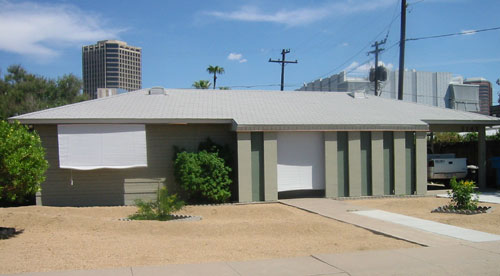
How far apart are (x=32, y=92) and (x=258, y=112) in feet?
101

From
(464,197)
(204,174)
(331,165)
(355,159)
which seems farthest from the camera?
(355,159)

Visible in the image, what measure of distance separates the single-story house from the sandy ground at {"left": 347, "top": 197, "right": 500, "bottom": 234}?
1229 mm

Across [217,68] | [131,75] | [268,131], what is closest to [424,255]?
[268,131]

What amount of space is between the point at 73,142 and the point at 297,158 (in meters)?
7.76

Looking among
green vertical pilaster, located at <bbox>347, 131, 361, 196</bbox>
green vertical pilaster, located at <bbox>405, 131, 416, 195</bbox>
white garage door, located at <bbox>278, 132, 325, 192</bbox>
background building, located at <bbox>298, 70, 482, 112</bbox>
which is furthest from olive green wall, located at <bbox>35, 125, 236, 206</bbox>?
background building, located at <bbox>298, 70, 482, 112</bbox>

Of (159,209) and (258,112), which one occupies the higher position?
(258,112)

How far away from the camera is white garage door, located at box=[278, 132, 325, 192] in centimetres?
1672

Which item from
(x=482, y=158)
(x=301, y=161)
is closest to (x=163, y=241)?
(x=301, y=161)

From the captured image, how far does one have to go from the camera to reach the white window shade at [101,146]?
1481cm

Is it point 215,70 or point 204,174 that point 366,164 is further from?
point 215,70

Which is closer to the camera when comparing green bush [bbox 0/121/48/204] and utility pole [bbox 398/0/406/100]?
green bush [bbox 0/121/48/204]

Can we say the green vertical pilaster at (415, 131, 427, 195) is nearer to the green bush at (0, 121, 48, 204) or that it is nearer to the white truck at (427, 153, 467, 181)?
the white truck at (427, 153, 467, 181)

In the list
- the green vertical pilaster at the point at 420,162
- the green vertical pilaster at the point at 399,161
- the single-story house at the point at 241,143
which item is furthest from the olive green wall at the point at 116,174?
the green vertical pilaster at the point at 420,162

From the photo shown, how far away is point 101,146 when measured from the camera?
15.0 metres
